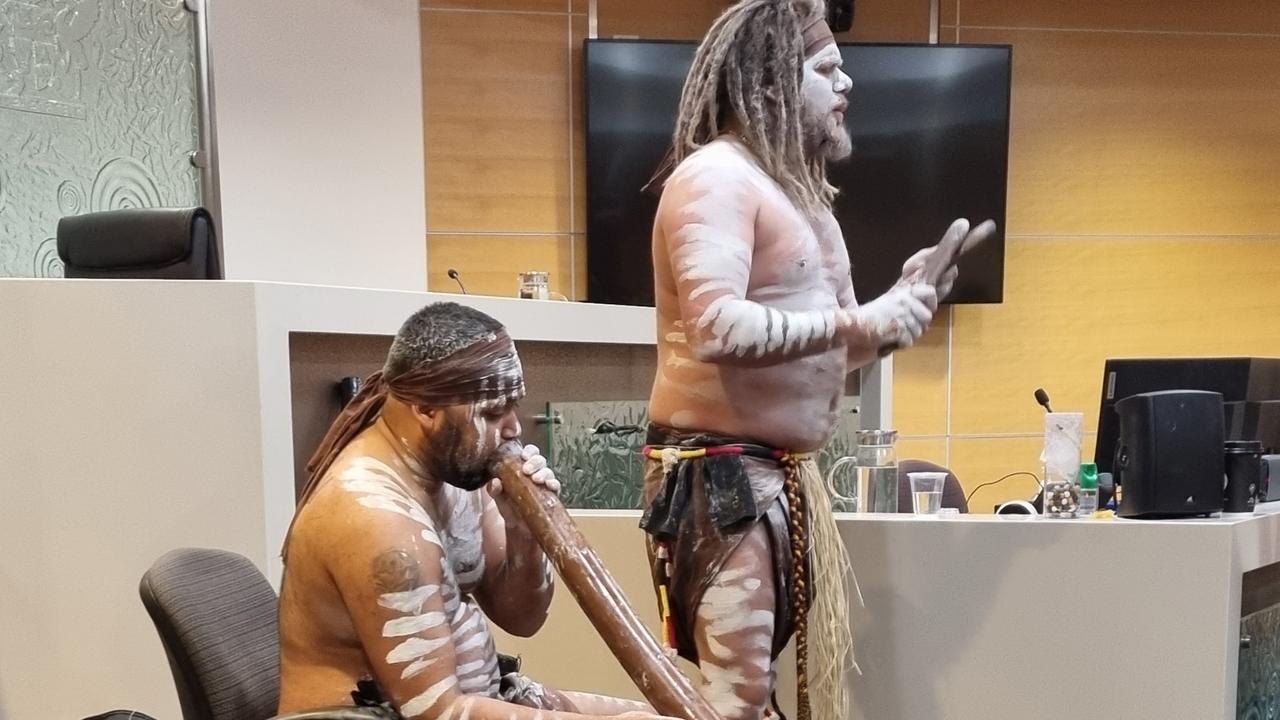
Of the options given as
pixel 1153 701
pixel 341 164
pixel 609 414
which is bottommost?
pixel 1153 701

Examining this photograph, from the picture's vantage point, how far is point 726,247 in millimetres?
1307

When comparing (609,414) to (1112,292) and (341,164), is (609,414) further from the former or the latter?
(1112,292)

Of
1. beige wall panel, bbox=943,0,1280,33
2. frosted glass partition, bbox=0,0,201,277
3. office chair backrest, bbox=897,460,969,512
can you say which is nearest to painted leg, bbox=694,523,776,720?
office chair backrest, bbox=897,460,969,512

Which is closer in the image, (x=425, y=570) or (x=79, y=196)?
(x=425, y=570)

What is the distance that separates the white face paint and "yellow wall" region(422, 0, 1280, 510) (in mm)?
2972

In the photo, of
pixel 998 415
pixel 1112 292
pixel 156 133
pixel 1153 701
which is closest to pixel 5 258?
pixel 156 133

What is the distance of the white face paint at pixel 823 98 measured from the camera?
1420 mm

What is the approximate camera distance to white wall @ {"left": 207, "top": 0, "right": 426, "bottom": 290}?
12.0 ft

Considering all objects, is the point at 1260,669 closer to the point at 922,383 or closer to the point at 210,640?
the point at 210,640

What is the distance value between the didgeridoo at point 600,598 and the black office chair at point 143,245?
43.9 inches

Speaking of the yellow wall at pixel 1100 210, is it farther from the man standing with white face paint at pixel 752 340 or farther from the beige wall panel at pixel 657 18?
the man standing with white face paint at pixel 752 340

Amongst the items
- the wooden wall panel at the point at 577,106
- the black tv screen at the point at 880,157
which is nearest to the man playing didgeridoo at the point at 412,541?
the black tv screen at the point at 880,157

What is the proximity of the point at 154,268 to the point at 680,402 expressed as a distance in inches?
42.5

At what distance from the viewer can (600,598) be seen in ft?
3.47
